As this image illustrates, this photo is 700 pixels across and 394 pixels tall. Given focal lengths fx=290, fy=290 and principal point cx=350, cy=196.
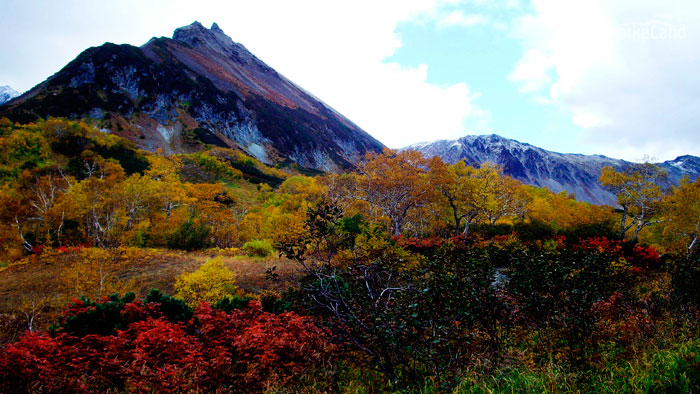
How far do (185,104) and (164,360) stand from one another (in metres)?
104

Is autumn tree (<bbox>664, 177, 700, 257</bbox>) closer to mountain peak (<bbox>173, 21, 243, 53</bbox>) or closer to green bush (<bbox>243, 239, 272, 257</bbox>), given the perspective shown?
green bush (<bbox>243, 239, 272, 257</bbox>)

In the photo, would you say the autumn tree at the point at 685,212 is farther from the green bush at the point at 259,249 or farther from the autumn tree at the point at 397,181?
the green bush at the point at 259,249

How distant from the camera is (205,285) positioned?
9.54 metres

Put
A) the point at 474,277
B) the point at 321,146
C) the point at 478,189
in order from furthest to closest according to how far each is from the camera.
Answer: the point at 321,146 → the point at 478,189 → the point at 474,277

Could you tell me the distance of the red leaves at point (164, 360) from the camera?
4.19 m

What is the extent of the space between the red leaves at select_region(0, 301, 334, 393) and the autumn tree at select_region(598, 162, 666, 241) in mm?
22078

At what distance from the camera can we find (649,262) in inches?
500

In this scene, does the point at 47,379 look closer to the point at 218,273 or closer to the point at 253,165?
the point at 218,273

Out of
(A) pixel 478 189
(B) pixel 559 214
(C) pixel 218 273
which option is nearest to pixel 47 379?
(C) pixel 218 273

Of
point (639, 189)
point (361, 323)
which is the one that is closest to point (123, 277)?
→ point (361, 323)

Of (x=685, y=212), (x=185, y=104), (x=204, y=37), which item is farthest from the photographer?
(x=204, y=37)

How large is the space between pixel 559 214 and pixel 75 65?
114500 millimetres

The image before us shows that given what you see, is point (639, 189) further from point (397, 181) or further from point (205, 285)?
point (205, 285)

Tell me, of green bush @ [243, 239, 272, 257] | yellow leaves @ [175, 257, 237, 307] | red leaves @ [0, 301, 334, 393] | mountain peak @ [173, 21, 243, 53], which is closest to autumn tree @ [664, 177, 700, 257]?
red leaves @ [0, 301, 334, 393]
